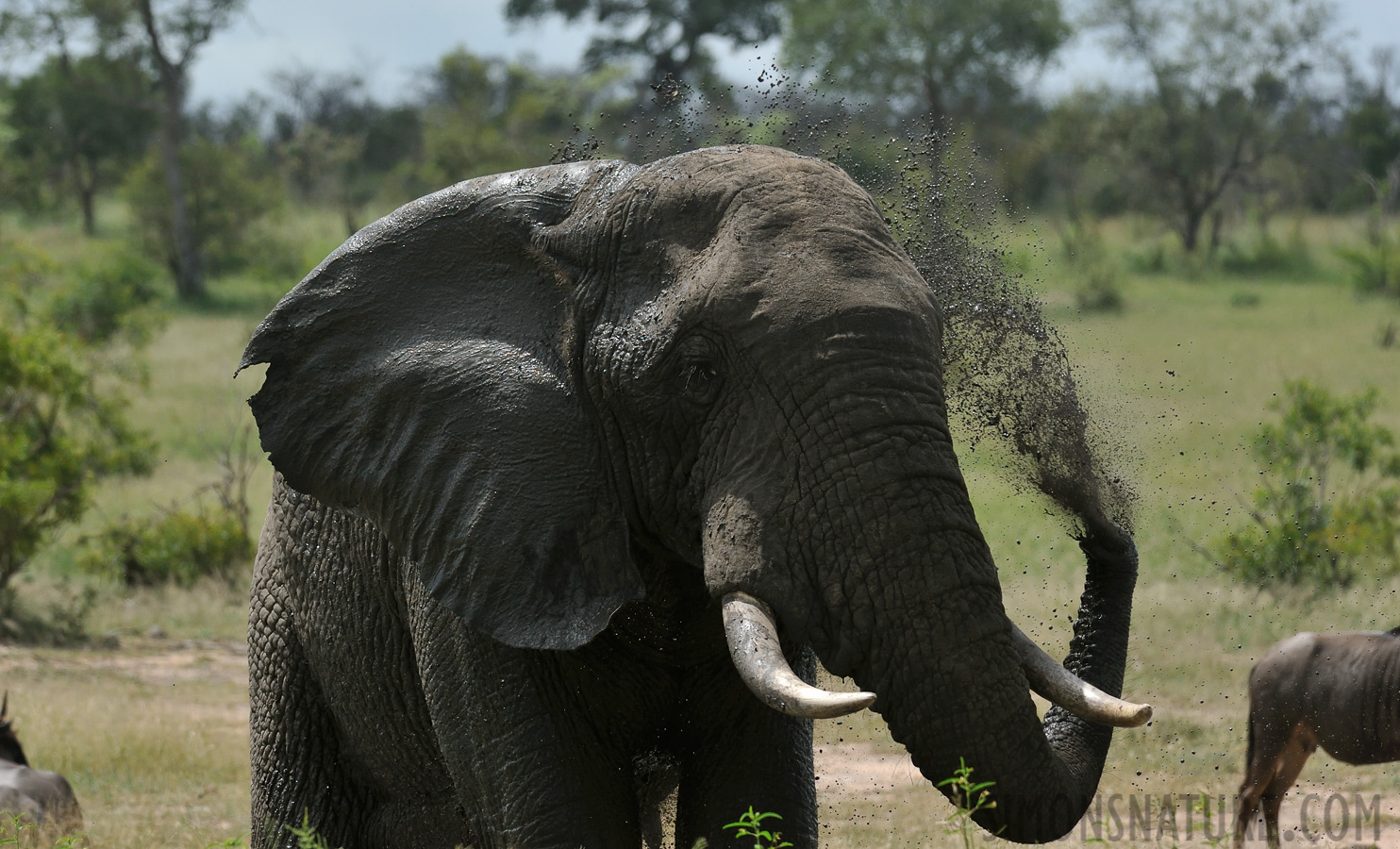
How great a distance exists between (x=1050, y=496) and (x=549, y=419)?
4.45 ft

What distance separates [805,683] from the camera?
2.89 m

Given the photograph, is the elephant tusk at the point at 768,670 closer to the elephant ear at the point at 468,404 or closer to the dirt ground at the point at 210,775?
the elephant ear at the point at 468,404

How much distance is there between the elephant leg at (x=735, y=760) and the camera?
3762 millimetres

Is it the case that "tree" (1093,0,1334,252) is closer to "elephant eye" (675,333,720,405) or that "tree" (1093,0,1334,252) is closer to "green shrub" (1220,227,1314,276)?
"green shrub" (1220,227,1314,276)

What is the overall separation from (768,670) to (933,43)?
3735 cm

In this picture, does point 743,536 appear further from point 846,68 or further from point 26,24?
point 846,68

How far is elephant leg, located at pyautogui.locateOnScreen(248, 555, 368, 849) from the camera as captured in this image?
445 centimetres

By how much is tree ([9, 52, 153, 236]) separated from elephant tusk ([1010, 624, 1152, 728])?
123 ft

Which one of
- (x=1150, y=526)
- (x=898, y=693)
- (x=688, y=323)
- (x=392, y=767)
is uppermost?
(x=688, y=323)

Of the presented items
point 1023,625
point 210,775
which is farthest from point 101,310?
point 1023,625

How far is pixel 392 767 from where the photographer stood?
4.23 meters

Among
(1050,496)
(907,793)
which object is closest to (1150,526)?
(907,793)

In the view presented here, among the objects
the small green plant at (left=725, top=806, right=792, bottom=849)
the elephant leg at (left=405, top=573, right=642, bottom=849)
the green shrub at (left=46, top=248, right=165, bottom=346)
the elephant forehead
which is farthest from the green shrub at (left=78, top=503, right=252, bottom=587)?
the elephant forehead

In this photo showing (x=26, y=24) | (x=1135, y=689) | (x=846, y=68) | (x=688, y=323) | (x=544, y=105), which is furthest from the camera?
(x=544, y=105)
